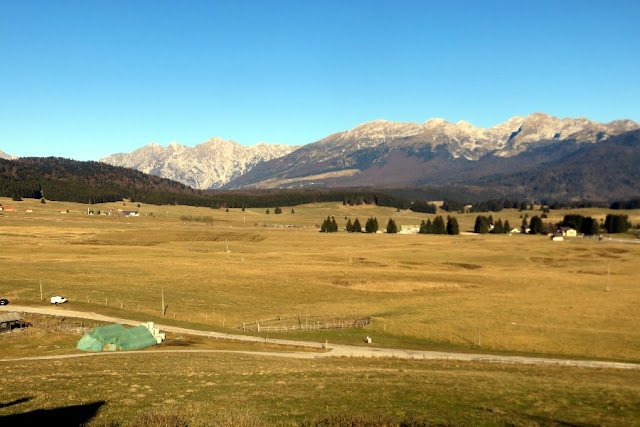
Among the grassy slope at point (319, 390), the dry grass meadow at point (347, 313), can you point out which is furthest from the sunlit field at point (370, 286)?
the grassy slope at point (319, 390)

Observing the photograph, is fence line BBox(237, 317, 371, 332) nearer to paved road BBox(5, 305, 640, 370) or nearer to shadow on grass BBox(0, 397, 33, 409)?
paved road BBox(5, 305, 640, 370)

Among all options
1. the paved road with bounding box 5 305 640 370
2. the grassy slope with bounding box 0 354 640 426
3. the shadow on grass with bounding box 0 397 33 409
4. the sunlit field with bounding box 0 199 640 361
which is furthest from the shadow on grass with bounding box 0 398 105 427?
the sunlit field with bounding box 0 199 640 361

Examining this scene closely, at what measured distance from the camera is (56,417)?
2319 cm

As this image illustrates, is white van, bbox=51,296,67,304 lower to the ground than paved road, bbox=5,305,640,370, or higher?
higher

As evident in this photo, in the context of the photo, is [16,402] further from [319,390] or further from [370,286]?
[370,286]

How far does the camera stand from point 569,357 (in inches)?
2042

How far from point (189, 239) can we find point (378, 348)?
12576 centimetres

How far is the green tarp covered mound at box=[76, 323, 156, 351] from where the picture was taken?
4838 centimetres

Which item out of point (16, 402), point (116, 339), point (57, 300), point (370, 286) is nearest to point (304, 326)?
point (116, 339)

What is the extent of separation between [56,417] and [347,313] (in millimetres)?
52903

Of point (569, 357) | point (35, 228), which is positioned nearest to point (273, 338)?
point (569, 357)

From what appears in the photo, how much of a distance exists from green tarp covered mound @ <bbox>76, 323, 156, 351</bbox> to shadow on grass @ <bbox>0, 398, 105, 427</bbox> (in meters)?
23.3

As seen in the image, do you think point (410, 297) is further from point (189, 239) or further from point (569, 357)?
point (189, 239)

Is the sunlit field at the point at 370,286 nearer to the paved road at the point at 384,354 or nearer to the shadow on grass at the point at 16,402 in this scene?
the paved road at the point at 384,354
